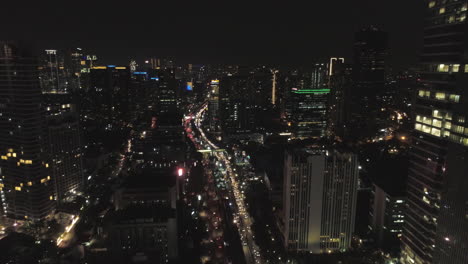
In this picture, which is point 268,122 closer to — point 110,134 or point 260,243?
point 110,134

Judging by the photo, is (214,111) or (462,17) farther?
(214,111)

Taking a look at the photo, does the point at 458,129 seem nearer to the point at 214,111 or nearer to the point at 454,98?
the point at 454,98

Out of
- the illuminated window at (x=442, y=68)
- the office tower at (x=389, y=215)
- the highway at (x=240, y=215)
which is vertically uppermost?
the illuminated window at (x=442, y=68)

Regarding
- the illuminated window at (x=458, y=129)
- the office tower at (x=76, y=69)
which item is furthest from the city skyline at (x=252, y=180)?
the office tower at (x=76, y=69)

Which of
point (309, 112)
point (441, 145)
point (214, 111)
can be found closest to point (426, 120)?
point (441, 145)

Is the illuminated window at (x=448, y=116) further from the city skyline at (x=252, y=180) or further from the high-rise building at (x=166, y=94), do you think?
the high-rise building at (x=166, y=94)

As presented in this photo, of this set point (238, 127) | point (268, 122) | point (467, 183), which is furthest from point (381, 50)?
point (467, 183)
